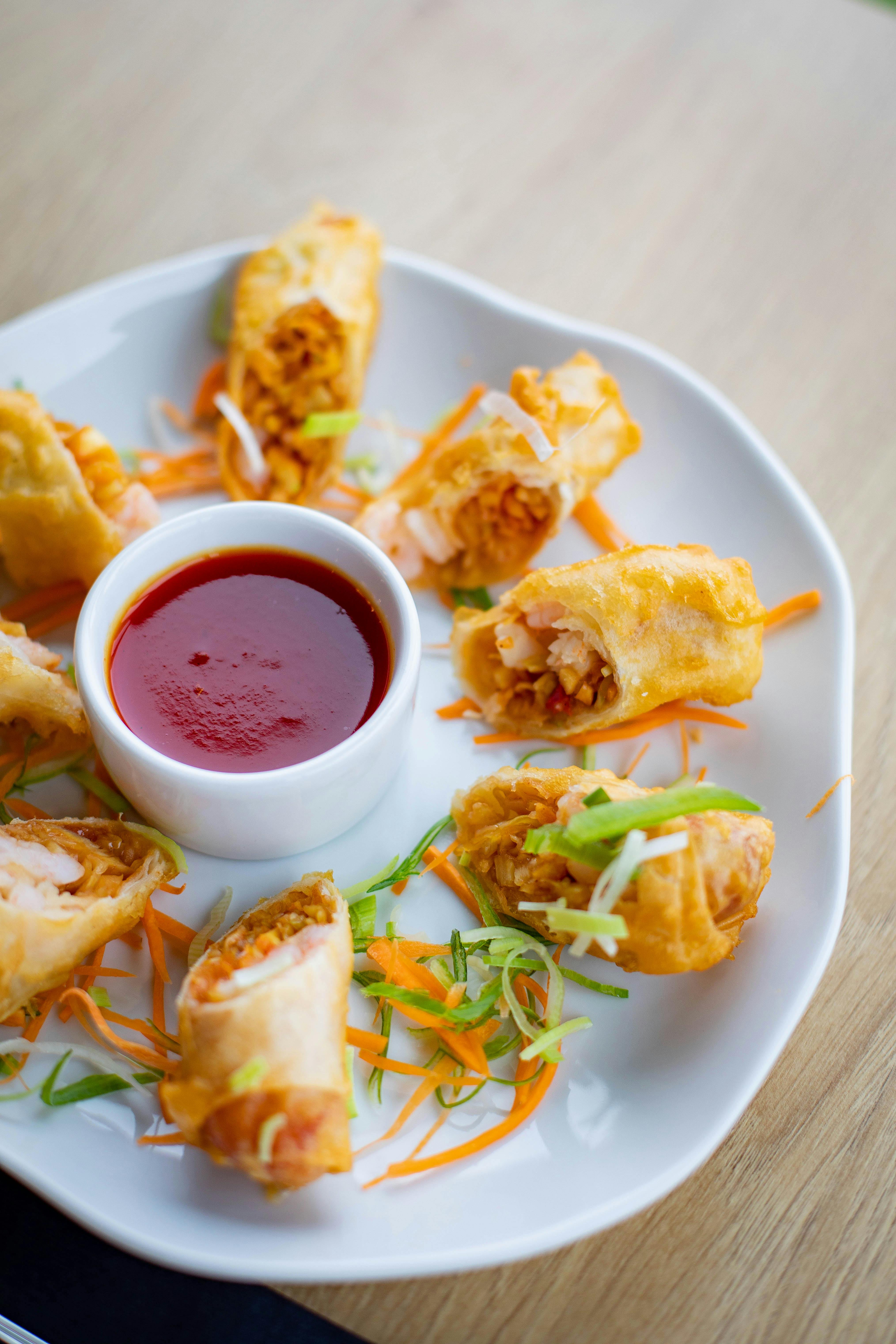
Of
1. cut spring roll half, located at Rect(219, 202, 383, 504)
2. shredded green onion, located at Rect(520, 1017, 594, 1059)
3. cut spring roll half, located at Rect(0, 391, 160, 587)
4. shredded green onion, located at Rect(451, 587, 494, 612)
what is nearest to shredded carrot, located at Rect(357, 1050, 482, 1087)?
shredded green onion, located at Rect(520, 1017, 594, 1059)

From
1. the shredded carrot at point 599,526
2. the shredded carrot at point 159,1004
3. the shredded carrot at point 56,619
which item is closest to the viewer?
the shredded carrot at point 159,1004

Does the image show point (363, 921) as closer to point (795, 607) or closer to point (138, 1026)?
point (138, 1026)

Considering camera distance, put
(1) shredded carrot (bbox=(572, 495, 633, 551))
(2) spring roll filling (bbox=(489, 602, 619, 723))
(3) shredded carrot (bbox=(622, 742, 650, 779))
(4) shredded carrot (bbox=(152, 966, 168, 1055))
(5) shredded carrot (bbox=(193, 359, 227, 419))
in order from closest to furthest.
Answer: (4) shredded carrot (bbox=(152, 966, 168, 1055)) < (2) spring roll filling (bbox=(489, 602, 619, 723)) < (3) shredded carrot (bbox=(622, 742, 650, 779)) < (1) shredded carrot (bbox=(572, 495, 633, 551)) < (5) shredded carrot (bbox=(193, 359, 227, 419))

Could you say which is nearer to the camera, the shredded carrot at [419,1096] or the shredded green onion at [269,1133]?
the shredded green onion at [269,1133]

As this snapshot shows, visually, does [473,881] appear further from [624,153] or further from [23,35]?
[23,35]

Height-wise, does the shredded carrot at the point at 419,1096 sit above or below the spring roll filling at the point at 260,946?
Result: below

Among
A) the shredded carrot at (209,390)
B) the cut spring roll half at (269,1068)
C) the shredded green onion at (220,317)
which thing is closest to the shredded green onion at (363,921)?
the cut spring roll half at (269,1068)

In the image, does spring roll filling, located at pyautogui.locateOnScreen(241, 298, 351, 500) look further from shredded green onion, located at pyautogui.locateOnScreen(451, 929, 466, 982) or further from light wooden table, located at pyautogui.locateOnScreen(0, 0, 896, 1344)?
shredded green onion, located at pyautogui.locateOnScreen(451, 929, 466, 982)

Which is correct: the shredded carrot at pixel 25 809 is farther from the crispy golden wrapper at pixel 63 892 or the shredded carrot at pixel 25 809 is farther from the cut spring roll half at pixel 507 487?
the cut spring roll half at pixel 507 487
